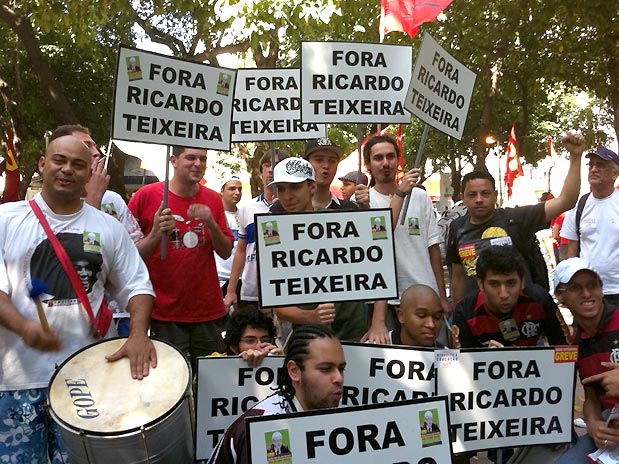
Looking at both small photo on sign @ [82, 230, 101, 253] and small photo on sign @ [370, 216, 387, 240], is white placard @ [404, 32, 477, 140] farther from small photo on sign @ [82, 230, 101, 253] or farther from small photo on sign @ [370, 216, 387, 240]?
small photo on sign @ [82, 230, 101, 253]

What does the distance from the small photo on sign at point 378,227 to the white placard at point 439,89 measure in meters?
0.89

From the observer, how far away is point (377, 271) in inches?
176

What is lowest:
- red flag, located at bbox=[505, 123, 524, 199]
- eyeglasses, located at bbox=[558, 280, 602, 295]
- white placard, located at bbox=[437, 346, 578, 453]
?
white placard, located at bbox=[437, 346, 578, 453]

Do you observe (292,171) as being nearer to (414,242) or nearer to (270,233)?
(270,233)

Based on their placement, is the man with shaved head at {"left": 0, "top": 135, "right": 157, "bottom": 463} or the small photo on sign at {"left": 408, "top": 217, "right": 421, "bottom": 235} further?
the small photo on sign at {"left": 408, "top": 217, "right": 421, "bottom": 235}

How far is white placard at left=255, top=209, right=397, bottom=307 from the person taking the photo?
4.34 metres

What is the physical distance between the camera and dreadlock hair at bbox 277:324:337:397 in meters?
3.60

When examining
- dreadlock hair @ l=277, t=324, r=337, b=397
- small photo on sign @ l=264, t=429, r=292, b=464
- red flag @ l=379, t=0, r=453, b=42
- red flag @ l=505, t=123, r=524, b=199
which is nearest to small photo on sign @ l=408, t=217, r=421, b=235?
dreadlock hair @ l=277, t=324, r=337, b=397

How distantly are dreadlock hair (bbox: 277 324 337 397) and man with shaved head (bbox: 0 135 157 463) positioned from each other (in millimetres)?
626

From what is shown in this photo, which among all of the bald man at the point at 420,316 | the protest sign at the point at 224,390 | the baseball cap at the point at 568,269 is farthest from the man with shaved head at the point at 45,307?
the baseball cap at the point at 568,269

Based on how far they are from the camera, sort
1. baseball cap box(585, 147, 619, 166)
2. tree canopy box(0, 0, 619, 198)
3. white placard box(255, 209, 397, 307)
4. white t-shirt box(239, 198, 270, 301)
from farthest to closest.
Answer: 1. tree canopy box(0, 0, 619, 198)
2. baseball cap box(585, 147, 619, 166)
3. white t-shirt box(239, 198, 270, 301)
4. white placard box(255, 209, 397, 307)

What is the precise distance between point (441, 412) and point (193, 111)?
2466 mm

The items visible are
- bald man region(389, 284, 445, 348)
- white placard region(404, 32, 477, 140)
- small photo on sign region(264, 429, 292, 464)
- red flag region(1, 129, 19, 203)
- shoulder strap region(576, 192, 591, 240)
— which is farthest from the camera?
red flag region(1, 129, 19, 203)

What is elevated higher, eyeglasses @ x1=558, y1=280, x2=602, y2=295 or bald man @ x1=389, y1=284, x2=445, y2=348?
eyeglasses @ x1=558, y1=280, x2=602, y2=295
